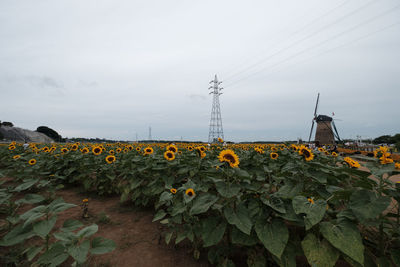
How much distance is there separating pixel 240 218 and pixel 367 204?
1101 millimetres

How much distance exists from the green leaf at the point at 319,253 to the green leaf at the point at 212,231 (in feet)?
2.57

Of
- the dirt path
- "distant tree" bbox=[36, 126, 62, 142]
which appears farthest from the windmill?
"distant tree" bbox=[36, 126, 62, 142]

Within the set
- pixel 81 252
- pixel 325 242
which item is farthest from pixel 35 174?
pixel 325 242

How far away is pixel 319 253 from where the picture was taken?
5.22 ft

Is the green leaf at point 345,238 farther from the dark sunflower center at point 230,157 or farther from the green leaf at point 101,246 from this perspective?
the green leaf at point 101,246

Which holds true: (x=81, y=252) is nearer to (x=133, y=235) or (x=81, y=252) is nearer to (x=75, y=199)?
(x=133, y=235)

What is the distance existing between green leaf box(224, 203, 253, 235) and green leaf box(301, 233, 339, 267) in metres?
0.52

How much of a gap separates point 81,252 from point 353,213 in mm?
2437

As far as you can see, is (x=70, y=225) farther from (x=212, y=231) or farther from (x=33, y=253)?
(x=212, y=231)

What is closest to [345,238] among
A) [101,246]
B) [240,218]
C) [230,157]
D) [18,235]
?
[240,218]

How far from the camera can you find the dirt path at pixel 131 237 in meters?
2.58

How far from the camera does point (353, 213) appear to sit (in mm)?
1593

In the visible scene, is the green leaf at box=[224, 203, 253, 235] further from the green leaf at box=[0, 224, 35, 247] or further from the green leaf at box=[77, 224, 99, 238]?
the green leaf at box=[0, 224, 35, 247]

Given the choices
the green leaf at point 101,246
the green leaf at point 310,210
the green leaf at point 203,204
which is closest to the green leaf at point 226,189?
the green leaf at point 203,204
